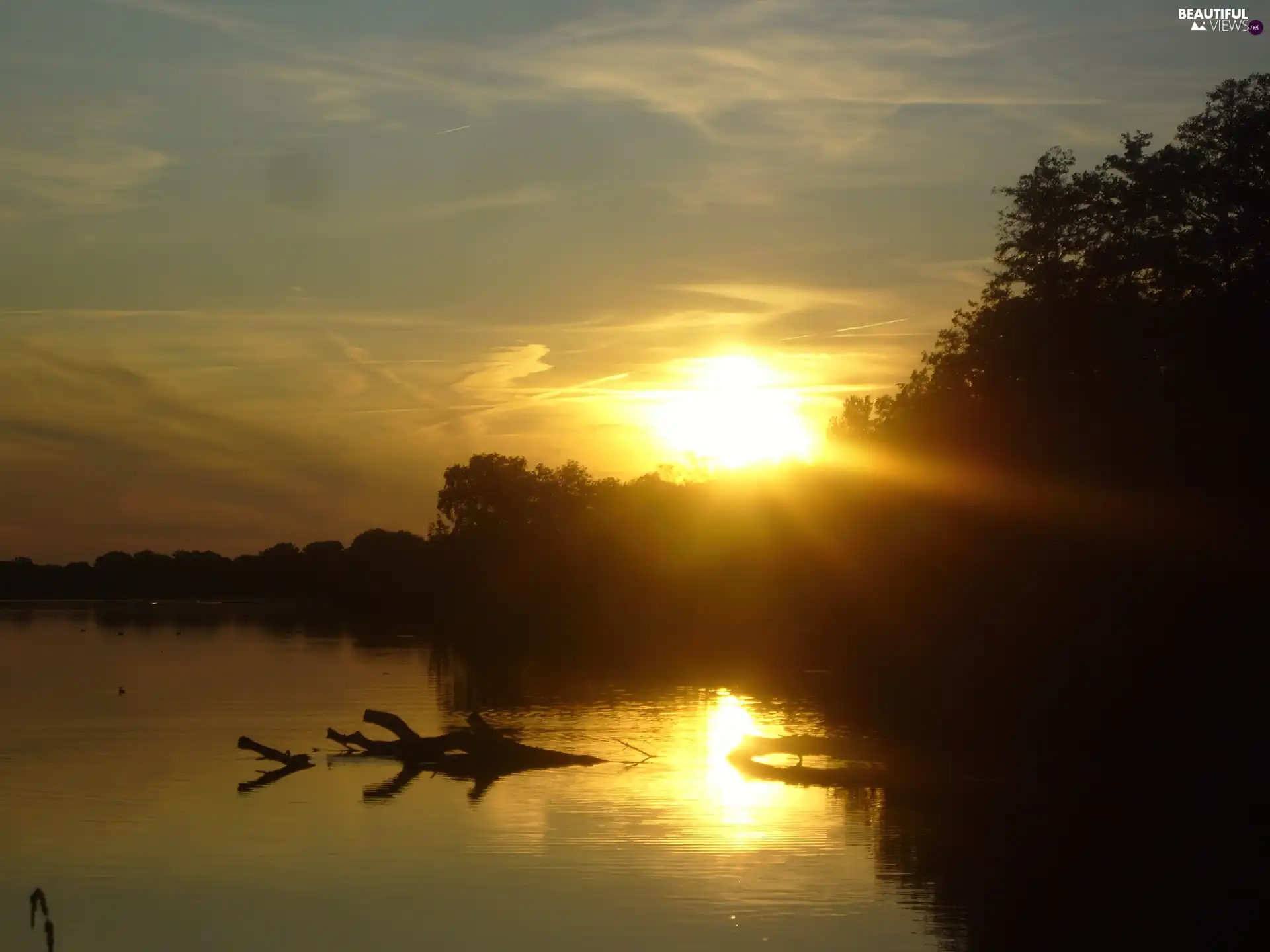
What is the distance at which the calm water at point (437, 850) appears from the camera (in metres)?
21.3

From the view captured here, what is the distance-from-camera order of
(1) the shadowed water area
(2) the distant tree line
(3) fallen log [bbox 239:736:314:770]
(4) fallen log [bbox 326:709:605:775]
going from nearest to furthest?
(1) the shadowed water area → (3) fallen log [bbox 239:736:314:770] → (4) fallen log [bbox 326:709:605:775] → (2) the distant tree line

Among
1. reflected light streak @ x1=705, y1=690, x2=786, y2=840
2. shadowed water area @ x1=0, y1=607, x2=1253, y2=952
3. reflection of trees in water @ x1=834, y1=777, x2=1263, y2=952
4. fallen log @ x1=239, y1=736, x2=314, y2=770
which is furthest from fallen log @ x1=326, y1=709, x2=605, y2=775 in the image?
reflection of trees in water @ x1=834, y1=777, x2=1263, y2=952

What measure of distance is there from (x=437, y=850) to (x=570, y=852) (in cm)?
247

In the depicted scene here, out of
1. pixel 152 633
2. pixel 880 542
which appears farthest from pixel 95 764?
pixel 152 633

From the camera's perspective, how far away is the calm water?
70.0ft

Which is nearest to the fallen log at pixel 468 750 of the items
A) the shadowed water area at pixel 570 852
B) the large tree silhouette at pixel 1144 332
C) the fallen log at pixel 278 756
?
the shadowed water area at pixel 570 852

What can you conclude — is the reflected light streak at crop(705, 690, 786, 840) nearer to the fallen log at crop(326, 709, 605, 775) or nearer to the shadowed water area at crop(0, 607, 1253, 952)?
the shadowed water area at crop(0, 607, 1253, 952)

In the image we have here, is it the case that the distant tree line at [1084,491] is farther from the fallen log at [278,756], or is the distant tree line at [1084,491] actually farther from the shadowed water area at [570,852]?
the fallen log at [278,756]

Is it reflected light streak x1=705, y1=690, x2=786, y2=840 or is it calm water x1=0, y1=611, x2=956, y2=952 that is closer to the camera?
calm water x1=0, y1=611, x2=956, y2=952

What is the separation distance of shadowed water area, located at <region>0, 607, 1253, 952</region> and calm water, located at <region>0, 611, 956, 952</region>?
80 millimetres

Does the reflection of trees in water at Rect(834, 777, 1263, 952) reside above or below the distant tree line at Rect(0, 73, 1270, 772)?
below

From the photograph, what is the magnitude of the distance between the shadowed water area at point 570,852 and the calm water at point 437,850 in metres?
0.08

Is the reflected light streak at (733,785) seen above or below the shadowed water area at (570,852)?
above

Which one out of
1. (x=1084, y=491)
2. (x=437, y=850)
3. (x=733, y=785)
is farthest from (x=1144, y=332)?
(x=437, y=850)
